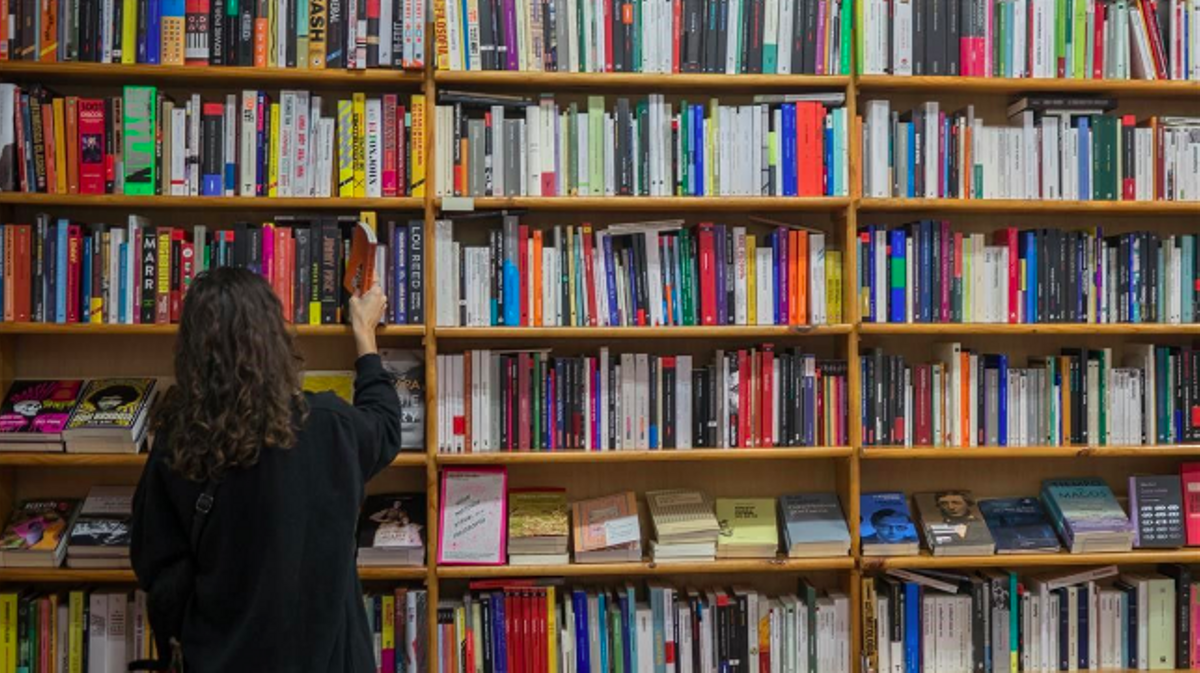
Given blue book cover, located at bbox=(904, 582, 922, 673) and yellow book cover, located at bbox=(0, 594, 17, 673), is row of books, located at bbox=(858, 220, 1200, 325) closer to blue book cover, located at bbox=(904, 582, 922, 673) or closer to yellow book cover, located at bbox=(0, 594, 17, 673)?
blue book cover, located at bbox=(904, 582, 922, 673)

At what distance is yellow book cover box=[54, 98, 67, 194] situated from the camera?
2.80 metres

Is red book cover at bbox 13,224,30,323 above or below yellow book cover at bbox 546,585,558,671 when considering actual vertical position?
above

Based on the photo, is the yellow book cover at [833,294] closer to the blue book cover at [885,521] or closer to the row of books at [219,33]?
the blue book cover at [885,521]

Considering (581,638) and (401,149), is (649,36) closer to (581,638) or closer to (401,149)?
(401,149)

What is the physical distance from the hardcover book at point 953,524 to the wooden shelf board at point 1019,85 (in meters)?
1.17

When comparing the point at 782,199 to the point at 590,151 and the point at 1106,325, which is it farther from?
the point at 1106,325

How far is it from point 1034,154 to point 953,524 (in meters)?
1.07

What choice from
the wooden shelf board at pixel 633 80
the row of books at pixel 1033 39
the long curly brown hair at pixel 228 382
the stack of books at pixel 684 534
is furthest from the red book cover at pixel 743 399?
the long curly brown hair at pixel 228 382

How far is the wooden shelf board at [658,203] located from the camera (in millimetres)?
2861

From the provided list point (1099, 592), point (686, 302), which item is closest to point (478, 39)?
point (686, 302)

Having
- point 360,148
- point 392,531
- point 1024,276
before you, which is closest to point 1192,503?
point 1024,276

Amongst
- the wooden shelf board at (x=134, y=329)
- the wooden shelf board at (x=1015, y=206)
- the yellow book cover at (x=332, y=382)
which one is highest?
the wooden shelf board at (x=1015, y=206)

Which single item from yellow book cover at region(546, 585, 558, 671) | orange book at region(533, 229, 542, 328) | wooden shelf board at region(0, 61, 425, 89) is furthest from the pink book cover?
wooden shelf board at region(0, 61, 425, 89)

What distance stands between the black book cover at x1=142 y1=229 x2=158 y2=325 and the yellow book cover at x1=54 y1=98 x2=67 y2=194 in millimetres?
259
